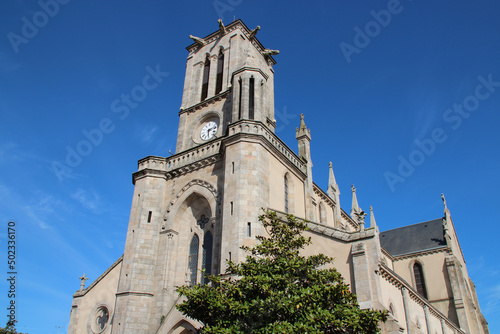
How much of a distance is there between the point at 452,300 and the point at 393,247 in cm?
868

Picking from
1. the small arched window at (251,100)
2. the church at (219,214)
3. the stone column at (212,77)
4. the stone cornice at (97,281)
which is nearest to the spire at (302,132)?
the church at (219,214)

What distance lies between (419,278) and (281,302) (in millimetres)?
30897

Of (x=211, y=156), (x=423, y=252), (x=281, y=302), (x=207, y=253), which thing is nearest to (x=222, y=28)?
(x=211, y=156)

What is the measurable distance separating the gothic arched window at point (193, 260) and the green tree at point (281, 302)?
25.4 ft

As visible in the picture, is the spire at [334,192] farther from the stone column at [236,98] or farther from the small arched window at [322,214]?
the stone column at [236,98]

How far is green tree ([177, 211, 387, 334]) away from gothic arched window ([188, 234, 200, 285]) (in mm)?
7737

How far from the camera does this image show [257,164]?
67.4ft

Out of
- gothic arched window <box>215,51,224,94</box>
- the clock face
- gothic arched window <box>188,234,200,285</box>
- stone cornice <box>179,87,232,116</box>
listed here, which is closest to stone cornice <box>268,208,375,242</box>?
gothic arched window <box>188,234,200,285</box>

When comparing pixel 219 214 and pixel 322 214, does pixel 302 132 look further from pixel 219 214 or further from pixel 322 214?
pixel 219 214

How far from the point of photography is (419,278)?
126 feet

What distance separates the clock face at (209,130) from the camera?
1062 inches

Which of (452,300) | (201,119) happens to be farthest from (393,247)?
(201,119)

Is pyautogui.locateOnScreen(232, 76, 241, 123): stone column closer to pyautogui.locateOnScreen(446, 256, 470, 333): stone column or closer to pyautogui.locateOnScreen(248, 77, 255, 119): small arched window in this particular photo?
pyautogui.locateOnScreen(248, 77, 255, 119): small arched window

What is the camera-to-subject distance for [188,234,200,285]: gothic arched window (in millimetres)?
21500
